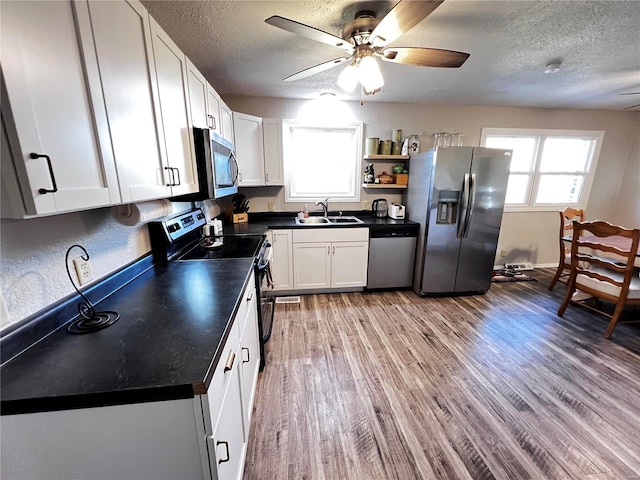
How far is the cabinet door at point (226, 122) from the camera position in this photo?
2.26 m

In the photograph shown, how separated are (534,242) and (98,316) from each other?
203 inches

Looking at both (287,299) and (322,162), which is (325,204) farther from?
(287,299)

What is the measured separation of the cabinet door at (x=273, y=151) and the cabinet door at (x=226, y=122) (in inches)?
18.4

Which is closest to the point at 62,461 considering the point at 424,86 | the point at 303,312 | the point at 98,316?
the point at 98,316

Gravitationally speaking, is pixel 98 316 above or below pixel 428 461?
above

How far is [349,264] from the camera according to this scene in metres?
3.07

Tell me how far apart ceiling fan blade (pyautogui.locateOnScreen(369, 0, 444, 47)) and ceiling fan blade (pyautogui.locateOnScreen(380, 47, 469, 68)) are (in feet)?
0.47

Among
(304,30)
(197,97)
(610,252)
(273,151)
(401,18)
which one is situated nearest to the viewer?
(401,18)

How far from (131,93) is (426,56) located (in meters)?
1.55

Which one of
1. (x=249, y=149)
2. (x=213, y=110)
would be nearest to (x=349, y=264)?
(x=249, y=149)

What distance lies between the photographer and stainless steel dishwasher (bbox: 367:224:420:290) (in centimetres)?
306

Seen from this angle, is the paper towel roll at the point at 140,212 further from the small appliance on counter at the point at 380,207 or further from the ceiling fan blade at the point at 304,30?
the small appliance on counter at the point at 380,207

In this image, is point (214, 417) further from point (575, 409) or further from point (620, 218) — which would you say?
point (620, 218)

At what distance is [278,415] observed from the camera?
154 centimetres
